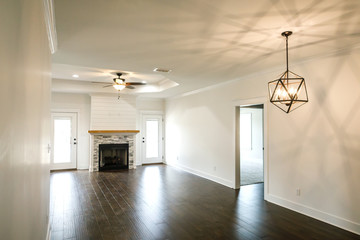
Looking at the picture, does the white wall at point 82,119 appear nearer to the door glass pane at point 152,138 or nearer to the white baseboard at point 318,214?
the door glass pane at point 152,138

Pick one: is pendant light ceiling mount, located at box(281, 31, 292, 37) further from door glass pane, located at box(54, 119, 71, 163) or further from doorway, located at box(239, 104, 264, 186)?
door glass pane, located at box(54, 119, 71, 163)

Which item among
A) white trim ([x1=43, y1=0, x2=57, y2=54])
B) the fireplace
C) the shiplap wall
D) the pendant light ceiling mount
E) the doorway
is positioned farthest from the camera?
the doorway

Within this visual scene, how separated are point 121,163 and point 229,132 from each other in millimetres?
4546

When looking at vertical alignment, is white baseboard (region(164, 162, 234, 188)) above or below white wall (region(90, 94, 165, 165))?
below

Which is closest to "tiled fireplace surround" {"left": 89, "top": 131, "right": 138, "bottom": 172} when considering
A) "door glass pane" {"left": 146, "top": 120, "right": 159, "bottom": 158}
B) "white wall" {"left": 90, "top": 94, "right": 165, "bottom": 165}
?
"white wall" {"left": 90, "top": 94, "right": 165, "bottom": 165}

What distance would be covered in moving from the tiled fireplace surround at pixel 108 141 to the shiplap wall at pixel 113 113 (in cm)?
22

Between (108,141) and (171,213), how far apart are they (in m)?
4.90

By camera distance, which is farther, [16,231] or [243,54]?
[243,54]

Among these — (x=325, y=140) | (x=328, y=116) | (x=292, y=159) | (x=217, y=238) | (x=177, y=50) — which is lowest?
(x=217, y=238)

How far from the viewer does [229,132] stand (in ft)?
19.3

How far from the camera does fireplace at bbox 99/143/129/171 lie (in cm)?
818

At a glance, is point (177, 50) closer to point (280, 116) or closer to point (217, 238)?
point (280, 116)

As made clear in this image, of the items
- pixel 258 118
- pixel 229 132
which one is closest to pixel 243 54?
pixel 229 132

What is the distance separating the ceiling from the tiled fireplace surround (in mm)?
4222
